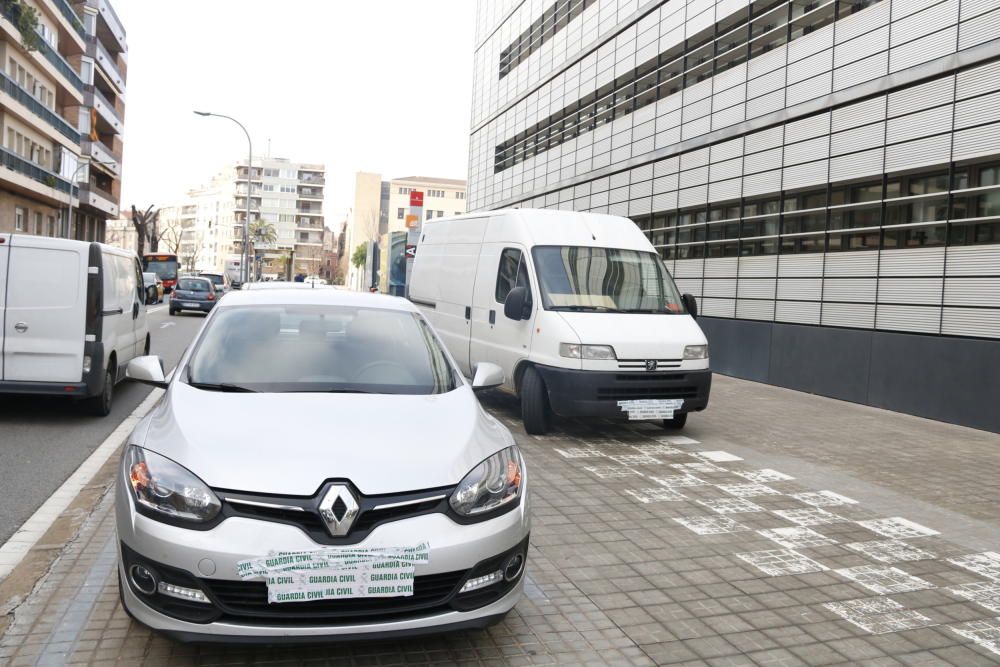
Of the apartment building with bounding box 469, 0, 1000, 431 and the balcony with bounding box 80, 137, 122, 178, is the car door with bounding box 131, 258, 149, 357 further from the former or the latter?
the balcony with bounding box 80, 137, 122, 178

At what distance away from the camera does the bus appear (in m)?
49.0

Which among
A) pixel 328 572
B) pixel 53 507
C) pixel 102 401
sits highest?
pixel 328 572

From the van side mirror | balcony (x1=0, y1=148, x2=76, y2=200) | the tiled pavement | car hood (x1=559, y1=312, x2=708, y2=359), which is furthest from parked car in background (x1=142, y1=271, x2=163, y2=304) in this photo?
the tiled pavement

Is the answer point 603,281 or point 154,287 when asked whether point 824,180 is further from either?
point 154,287

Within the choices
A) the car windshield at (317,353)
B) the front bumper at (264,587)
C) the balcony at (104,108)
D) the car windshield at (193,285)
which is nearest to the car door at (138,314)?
Answer: the car windshield at (317,353)

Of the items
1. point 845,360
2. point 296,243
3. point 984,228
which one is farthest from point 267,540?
point 296,243

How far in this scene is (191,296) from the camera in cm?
3172

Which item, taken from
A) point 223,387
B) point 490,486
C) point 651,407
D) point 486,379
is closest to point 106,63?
point 651,407

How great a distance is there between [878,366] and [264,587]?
39.0ft

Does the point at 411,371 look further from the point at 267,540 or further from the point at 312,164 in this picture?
the point at 312,164

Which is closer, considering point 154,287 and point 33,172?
point 154,287

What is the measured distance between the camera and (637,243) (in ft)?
33.0

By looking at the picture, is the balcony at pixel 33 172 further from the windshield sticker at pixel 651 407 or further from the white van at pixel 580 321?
the windshield sticker at pixel 651 407

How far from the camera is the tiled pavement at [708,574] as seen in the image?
144 inches
